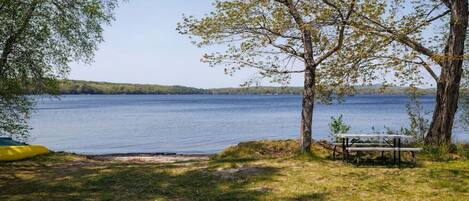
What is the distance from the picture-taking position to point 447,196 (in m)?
10.2

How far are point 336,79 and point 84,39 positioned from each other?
9282mm

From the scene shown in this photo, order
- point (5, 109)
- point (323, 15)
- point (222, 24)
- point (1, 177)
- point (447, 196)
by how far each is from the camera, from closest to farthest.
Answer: point (447, 196), point (1, 177), point (323, 15), point (222, 24), point (5, 109)

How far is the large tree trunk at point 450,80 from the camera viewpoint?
15.5 m

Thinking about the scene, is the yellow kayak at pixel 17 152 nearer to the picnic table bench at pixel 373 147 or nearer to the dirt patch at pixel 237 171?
the dirt patch at pixel 237 171

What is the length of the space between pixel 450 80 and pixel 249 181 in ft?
26.9

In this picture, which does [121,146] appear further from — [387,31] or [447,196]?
[447,196]

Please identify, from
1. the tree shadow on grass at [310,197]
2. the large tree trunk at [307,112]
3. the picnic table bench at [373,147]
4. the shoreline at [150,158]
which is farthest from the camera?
the shoreline at [150,158]

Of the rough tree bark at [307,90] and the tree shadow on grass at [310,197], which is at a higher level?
the rough tree bark at [307,90]

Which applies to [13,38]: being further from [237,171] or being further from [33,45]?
[237,171]

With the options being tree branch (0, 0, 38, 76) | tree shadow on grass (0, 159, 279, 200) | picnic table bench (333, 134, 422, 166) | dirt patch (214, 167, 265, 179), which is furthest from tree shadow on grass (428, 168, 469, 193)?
tree branch (0, 0, 38, 76)

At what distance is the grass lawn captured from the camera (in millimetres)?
10680

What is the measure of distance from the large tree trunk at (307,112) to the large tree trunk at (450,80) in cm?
418

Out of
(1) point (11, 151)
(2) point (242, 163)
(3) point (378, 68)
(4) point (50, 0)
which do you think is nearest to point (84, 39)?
(4) point (50, 0)

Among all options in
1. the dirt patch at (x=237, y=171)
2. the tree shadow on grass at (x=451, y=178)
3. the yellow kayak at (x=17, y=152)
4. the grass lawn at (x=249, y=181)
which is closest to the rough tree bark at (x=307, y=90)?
the grass lawn at (x=249, y=181)
